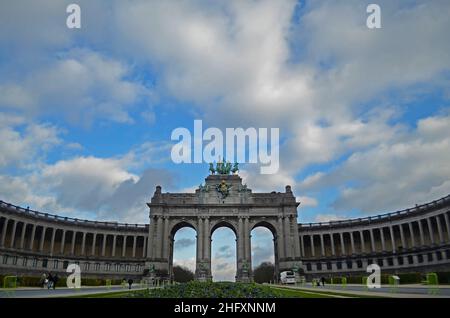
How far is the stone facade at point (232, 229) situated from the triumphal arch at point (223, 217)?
0.24 m

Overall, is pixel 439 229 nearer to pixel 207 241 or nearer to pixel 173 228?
pixel 207 241

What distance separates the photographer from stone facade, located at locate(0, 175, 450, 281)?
7669cm

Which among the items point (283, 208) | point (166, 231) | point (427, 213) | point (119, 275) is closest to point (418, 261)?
point (427, 213)

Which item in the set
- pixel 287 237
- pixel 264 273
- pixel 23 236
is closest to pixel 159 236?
pixel 23 236

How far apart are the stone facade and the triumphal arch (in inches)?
9.4

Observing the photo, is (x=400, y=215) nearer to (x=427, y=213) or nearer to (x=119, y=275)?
(x=427, y=213)

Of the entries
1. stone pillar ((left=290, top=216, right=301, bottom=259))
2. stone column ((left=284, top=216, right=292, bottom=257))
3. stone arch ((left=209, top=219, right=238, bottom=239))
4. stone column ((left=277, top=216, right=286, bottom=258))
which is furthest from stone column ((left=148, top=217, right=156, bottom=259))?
stone pillar ((left=290, top=216, right=301, bottom=259))

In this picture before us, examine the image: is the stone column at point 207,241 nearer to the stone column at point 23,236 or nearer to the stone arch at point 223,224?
the stone arch at point 223,224

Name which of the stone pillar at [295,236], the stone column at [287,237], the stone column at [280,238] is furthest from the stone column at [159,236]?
the stone pillar at [295,236]

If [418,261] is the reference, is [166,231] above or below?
above

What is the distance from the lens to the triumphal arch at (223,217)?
272 feet

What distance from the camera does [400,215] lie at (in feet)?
263
